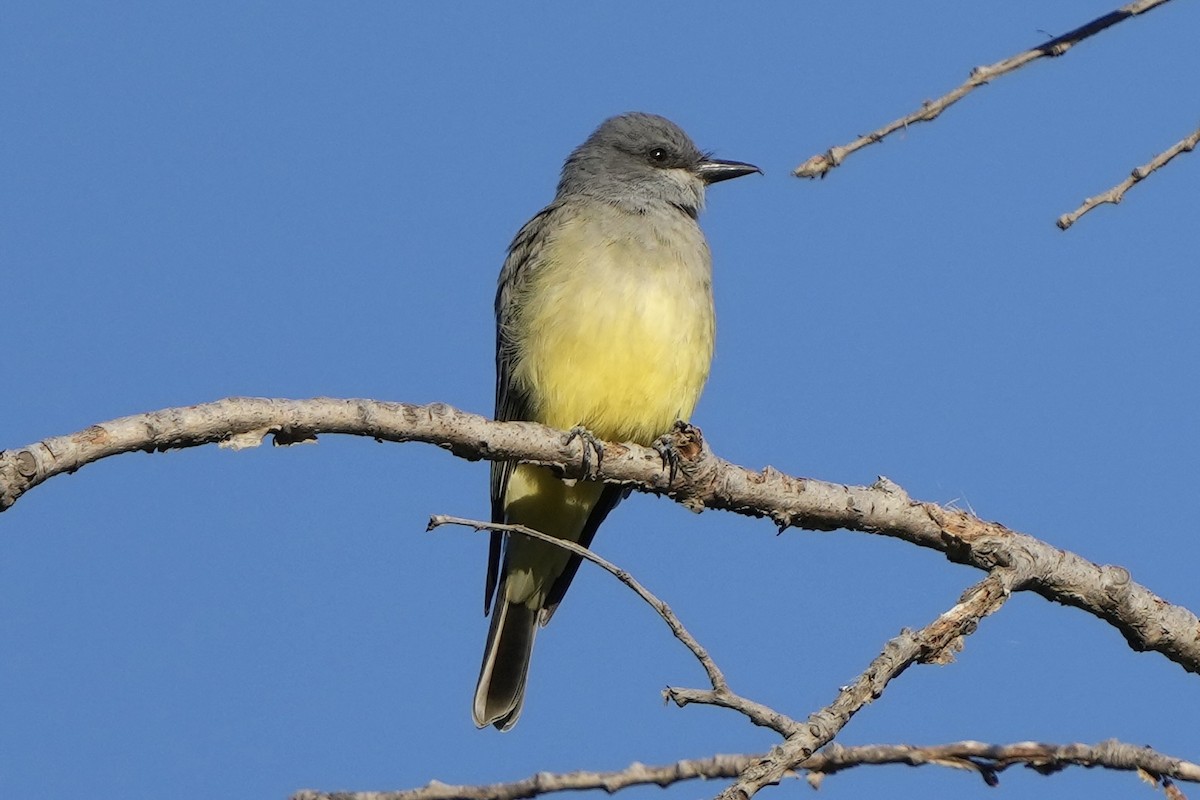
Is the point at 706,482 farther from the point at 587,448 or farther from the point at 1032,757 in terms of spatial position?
the point at 1032,757

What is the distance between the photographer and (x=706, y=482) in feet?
18.2

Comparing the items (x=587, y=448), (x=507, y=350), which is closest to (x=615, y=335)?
(x=507, y=350)

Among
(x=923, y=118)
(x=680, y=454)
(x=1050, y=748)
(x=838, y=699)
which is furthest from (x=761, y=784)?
(x=680, y=454)

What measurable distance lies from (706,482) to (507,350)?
239 cm

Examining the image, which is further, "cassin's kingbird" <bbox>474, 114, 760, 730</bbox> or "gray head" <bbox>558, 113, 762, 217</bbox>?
"gray head" <bbox>558, 113, 762, 217</bbox>

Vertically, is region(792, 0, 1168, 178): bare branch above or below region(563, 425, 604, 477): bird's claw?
below

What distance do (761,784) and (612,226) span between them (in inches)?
190

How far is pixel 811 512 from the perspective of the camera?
5.22 metres

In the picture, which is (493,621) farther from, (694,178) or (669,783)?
(669,783)

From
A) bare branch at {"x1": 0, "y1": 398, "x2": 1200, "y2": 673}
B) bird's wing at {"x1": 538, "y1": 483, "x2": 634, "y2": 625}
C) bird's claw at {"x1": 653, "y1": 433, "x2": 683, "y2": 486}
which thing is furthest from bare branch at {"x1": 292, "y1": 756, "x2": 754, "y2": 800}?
bird's wing at {"x1": 538, "y1": 483, "x2": 634, "y2": 625}

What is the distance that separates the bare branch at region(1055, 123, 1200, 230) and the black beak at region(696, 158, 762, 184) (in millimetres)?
5185

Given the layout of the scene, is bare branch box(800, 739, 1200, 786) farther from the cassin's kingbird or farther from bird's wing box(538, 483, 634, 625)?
bird's wing box(538, 483, 634, 625)

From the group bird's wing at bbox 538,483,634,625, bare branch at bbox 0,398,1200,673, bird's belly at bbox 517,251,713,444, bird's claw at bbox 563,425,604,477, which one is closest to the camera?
bare branch at bbox 0,398,1200,673

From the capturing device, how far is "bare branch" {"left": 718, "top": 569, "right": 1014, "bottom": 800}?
3426mm
